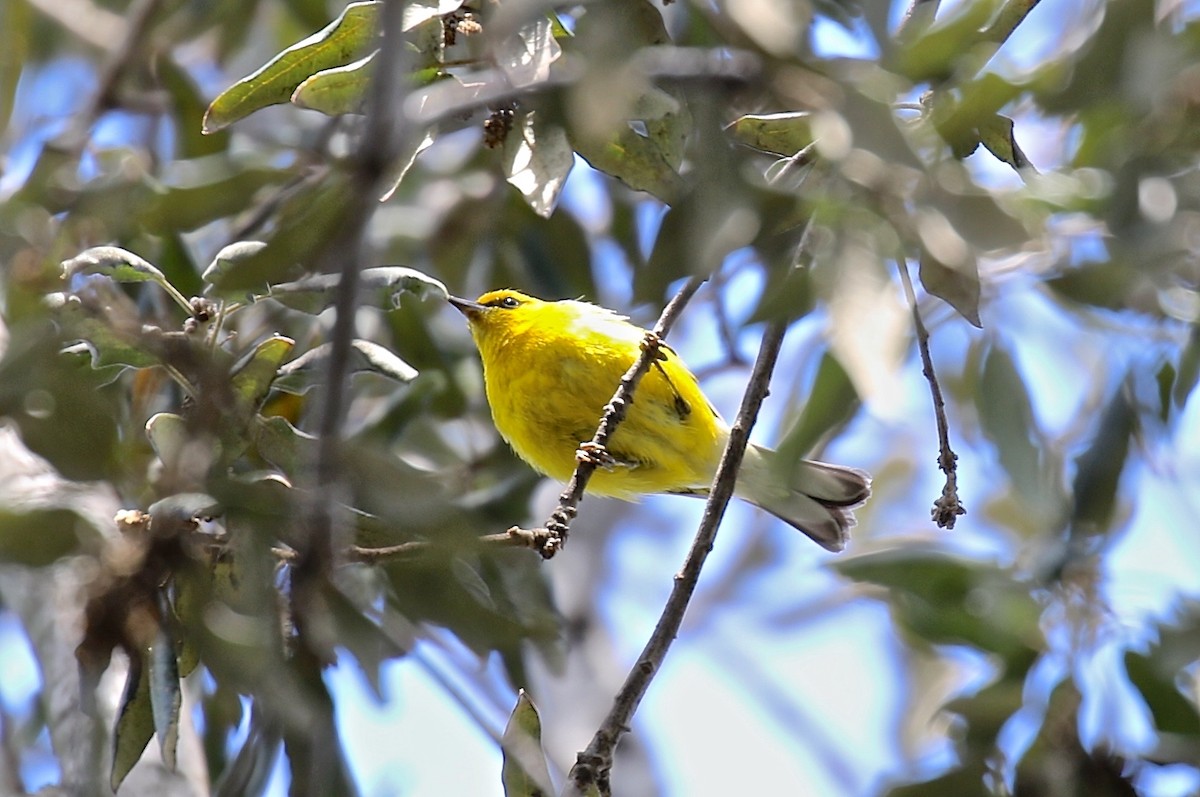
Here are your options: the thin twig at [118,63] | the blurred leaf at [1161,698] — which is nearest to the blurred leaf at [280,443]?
the blurred leaf at [1161,698]

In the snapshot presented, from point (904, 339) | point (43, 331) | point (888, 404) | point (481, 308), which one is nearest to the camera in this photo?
point (888, 404)

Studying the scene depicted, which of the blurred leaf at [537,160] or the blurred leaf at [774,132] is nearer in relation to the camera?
the blurred leaf at [774,132]

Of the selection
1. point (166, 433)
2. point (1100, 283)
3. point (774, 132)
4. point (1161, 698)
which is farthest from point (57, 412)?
point (1161, 698)

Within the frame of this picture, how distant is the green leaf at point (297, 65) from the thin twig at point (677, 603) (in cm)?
94

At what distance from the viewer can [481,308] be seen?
4.36m

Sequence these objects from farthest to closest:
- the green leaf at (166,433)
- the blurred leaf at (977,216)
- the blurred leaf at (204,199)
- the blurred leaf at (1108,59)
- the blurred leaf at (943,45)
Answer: the blurred leaf at (204,199)
the green leaf at (166,433)
the blurred leaf at (1108,59)
the blurred leaf at (943,45)
the blurred leaf at (977,216)

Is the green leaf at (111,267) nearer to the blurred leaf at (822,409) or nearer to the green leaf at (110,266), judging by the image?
the green leaf at (110,266)

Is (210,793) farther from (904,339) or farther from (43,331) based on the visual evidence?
(904,339)

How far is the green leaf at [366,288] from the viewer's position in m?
2.47

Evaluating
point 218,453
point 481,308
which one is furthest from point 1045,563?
point 481,308

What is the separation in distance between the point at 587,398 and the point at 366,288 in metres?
1.61

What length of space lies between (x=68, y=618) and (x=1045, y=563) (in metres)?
1.98

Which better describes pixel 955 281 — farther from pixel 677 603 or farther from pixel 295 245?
pixel 677 603

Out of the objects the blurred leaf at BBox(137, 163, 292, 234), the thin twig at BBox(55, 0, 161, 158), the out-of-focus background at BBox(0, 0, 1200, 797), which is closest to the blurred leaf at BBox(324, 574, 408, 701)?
the out-of-focus background at BBox(0, 0, 1200, 797)
